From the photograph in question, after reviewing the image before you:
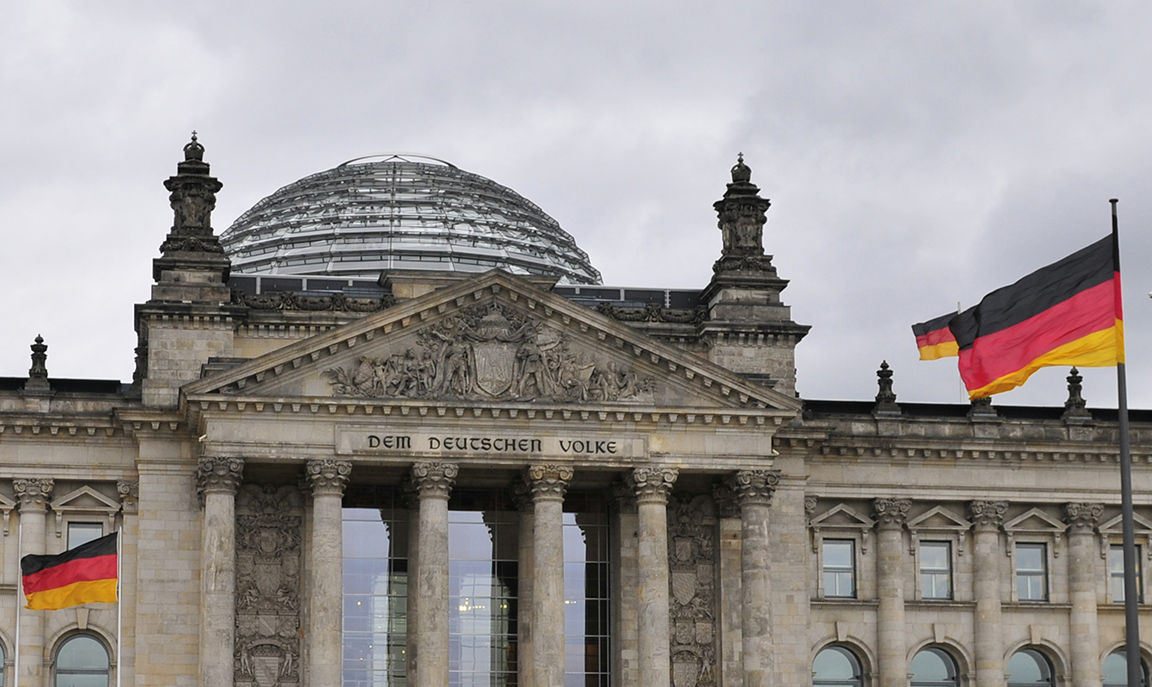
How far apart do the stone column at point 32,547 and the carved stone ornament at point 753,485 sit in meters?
22.3

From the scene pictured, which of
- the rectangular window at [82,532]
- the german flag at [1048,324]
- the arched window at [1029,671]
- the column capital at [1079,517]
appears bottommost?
the arched window at [1029,671]

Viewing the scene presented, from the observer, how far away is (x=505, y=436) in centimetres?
6756

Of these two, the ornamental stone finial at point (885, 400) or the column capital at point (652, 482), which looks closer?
the column capital at point (652, 482)

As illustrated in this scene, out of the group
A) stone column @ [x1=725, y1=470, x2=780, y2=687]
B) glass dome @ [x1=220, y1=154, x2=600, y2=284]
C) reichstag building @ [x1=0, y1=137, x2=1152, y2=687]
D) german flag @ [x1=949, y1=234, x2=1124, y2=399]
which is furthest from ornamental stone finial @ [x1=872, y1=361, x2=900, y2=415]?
german flag @ [x1=949, y1=234, x2=1124, y2=399]

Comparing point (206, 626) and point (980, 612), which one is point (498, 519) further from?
point (980, 612)

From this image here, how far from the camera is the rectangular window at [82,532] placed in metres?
69.6

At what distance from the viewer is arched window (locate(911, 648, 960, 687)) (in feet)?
244

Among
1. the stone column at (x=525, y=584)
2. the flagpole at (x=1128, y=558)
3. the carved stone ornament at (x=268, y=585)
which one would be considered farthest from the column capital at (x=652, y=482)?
the flagpole at (x=1128, y=558)

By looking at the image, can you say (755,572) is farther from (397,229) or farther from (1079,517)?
(397,229)

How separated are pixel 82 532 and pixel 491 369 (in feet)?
48.1

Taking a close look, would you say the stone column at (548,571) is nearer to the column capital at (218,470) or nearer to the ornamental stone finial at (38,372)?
the column capital at (218,470)

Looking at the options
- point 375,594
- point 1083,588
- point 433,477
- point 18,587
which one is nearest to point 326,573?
point 433,477

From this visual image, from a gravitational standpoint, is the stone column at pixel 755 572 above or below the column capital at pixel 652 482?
below

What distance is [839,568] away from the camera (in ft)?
244
